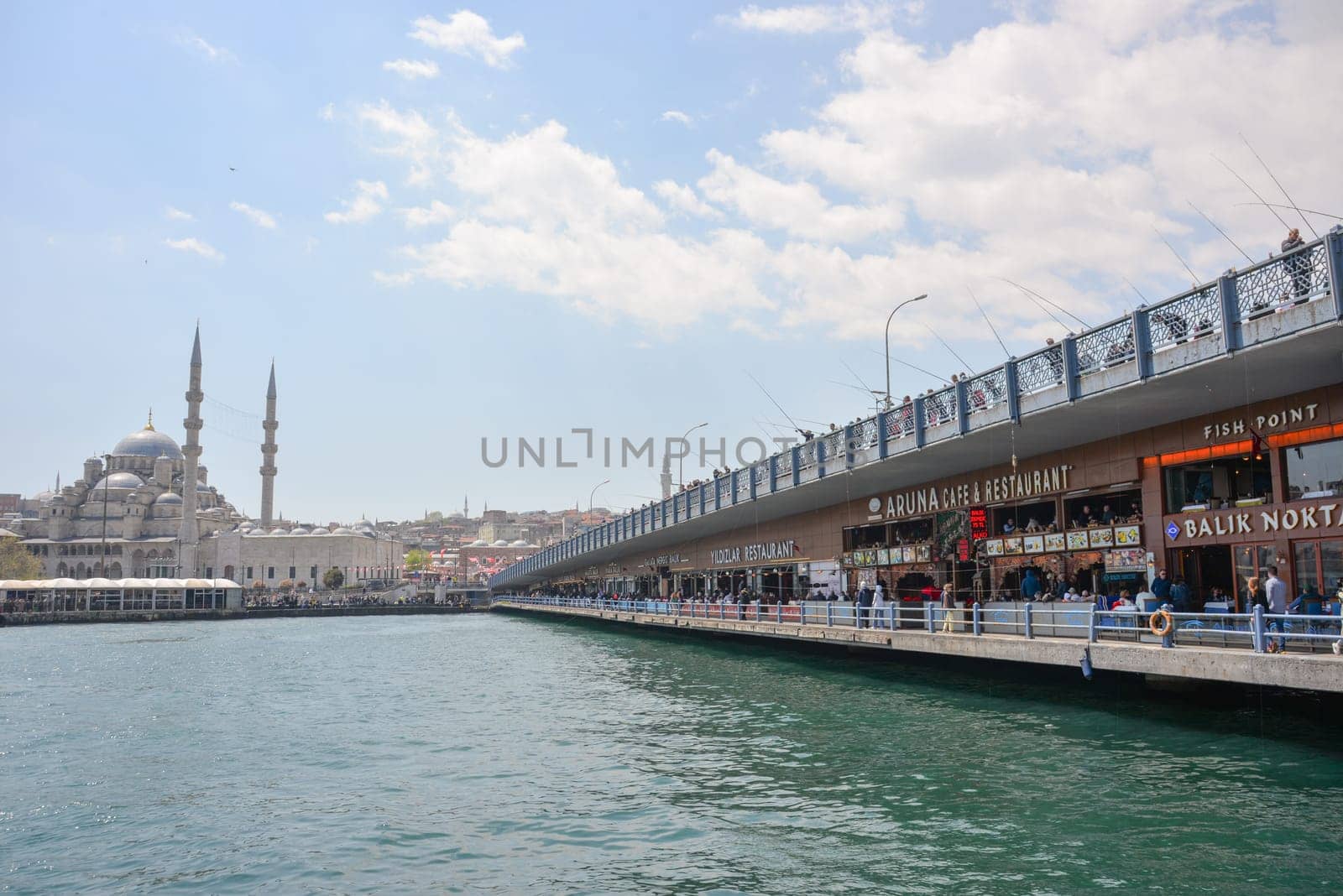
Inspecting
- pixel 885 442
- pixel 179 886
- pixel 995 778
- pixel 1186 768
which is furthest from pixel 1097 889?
pixel 885 442

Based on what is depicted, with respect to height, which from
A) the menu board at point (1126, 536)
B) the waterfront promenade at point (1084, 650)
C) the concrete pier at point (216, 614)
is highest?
the menu board at point (1126, 536)

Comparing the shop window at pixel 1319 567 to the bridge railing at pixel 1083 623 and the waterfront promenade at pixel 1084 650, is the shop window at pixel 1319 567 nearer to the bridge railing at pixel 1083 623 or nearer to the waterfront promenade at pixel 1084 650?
the bridge railing at pixel 1083 623

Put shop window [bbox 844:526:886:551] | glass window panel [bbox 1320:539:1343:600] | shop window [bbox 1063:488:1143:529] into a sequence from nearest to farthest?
glass window panel [bbox 1320:539:1343:600]
shop window [bbox 1063:488:1143:529]
shop window [bbox 844:526:886:551]

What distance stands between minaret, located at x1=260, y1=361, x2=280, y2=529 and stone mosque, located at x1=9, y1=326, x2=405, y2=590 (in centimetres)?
13

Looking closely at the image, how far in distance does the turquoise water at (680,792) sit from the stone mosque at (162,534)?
419 ft

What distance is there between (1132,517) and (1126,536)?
0.47m

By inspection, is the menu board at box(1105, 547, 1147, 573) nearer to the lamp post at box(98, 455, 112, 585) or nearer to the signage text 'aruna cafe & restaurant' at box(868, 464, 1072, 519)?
the signage text 'aruna cafe & restaurant' at box(868, 464, 1072, 519)

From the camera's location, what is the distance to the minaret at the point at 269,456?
150 metres

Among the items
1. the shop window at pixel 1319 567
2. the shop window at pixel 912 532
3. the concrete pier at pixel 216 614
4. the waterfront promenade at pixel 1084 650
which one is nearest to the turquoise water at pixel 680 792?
the waterfront promenade at pixel 1084 650

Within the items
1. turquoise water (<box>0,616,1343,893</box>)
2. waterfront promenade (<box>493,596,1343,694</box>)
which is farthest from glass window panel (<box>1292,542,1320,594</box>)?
waterfront promenade (<box>493,596,1343,694</box>)

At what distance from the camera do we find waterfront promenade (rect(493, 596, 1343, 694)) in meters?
14.2

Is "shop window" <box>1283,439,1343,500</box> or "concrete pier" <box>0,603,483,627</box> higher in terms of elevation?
"shop window" <box>1283,439,1343,500</box>

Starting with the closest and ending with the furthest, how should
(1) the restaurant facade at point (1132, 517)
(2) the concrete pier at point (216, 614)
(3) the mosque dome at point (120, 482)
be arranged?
(1) the restaurant facade at point (1132, 517), (2) the concrete pier at point (216, 614), (3) the mosque dome at point (120, 482)

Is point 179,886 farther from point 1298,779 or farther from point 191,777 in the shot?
point 1298,779
